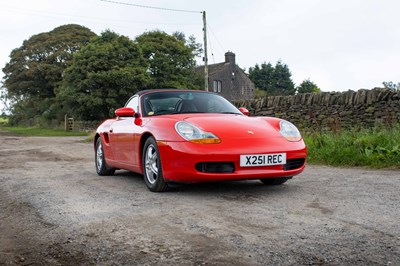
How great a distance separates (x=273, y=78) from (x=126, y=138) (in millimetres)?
65588

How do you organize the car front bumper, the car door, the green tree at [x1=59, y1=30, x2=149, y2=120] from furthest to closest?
1. the green tree at [x1=59, y1=30, x2=149, y2=120]
2. the car door
3. the car front bumper

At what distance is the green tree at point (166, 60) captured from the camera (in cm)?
4075

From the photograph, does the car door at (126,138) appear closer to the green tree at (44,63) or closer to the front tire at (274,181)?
the front tire at (274,181)

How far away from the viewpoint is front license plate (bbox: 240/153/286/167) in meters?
4.88

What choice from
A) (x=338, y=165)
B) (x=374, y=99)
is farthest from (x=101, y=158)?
(x=374, y=99)

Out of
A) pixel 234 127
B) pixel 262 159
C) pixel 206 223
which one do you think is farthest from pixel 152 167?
pixel 206 223

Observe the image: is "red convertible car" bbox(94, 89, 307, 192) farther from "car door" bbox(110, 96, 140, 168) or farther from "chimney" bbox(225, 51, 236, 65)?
"chimney" bbox(225, 51, 236, 65)

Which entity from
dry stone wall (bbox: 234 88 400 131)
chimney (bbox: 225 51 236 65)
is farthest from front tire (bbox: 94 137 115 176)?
chimney (bbox: 225 51 236 65)

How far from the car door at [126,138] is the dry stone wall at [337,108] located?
18.1 feet

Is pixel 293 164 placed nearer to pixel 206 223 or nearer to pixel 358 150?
pixel 206 223

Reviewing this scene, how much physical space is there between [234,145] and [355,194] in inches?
53.7

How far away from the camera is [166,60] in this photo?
136ft

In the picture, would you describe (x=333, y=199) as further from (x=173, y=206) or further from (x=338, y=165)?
(x=338, y=165)

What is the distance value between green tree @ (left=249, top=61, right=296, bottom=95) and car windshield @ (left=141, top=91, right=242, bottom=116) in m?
63.8
